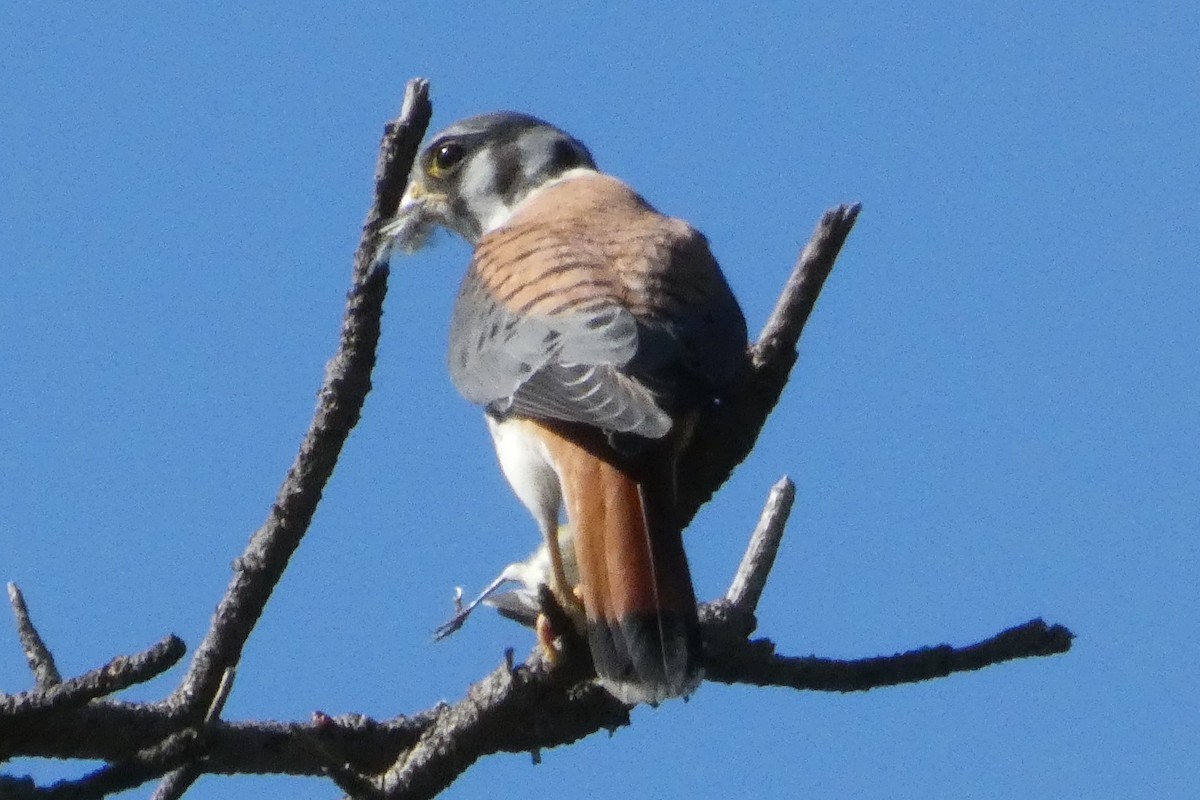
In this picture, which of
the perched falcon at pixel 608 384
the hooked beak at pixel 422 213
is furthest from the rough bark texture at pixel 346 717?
the hooked beak at pixel 422 213

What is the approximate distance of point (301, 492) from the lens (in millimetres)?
2203

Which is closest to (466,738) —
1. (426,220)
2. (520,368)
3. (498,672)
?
(498,672)

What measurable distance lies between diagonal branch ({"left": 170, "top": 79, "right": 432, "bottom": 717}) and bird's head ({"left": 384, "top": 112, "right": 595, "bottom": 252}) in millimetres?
2417

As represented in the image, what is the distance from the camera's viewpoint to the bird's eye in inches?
186

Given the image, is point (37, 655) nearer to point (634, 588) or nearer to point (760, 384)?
point (634, 588)

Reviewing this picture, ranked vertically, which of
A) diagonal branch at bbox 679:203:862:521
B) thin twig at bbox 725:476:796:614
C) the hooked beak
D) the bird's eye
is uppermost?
the bird's eye

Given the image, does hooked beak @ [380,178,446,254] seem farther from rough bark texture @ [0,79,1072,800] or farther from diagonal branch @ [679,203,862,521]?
rough bark texture @ [0,79,1072,800]

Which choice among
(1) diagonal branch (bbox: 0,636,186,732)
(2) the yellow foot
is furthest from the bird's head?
(1) diagonal branch (bbox: 0,636,186,732)

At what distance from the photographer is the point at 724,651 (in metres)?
2.59

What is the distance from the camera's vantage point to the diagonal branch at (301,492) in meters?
2.16

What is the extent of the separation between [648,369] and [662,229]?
788 millimetres

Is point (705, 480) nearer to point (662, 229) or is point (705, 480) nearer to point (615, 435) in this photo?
point (615, 435)

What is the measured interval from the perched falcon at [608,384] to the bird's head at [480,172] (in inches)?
22.1

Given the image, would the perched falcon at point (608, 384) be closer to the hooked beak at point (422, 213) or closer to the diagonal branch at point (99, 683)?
the hooked beak at point (422, 213)
